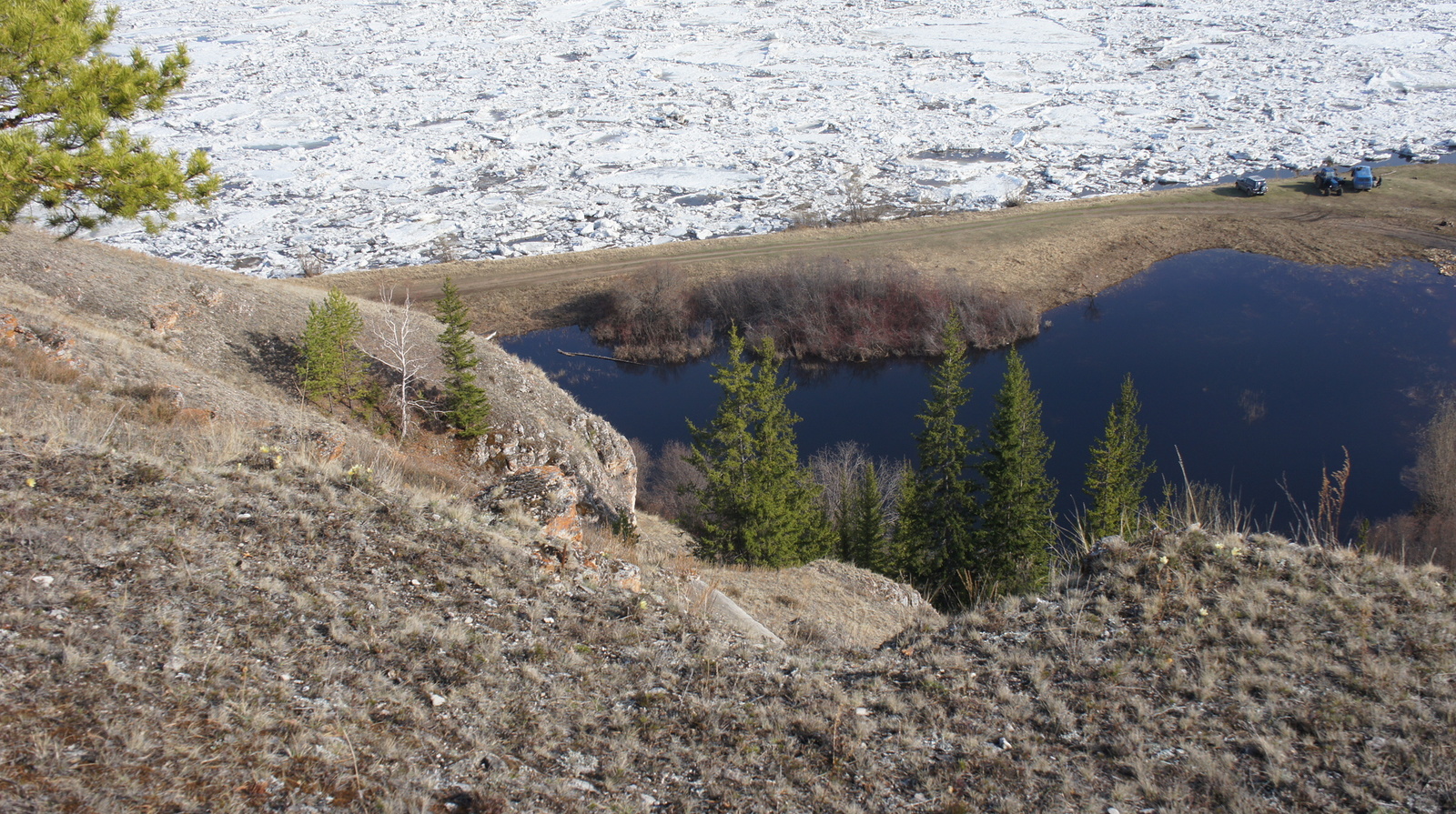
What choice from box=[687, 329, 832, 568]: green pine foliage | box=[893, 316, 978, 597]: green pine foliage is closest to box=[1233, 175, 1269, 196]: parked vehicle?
box=[893, 316, 978, 597]: green pine foliage

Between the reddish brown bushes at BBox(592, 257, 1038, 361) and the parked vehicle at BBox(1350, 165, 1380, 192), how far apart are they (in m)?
24.3

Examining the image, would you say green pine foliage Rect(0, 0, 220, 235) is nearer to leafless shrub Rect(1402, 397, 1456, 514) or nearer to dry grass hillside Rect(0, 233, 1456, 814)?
dry grass hillside Rect(0, 233, 1456, 814)

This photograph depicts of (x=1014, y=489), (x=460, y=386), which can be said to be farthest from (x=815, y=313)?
(x=460, y=386)

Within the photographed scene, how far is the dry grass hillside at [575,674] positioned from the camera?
16.0ft

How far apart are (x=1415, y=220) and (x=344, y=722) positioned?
55.8 m

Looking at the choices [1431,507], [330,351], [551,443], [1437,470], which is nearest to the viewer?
[330,351]

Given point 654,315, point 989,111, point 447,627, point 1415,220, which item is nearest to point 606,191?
point 654,315

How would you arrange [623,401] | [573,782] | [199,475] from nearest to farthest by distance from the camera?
[573,782], [199,475], [623,401]

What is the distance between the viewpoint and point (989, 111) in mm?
61969

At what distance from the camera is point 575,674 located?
6.36 m

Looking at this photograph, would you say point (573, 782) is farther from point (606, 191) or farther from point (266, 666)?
point (606, 191)

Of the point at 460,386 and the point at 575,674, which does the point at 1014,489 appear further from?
the point at 575,674

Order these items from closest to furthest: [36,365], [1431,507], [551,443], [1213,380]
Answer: [36,365] → [551,443] → [1431,507] → [1213,380]

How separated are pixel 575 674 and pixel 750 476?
12044 mm
